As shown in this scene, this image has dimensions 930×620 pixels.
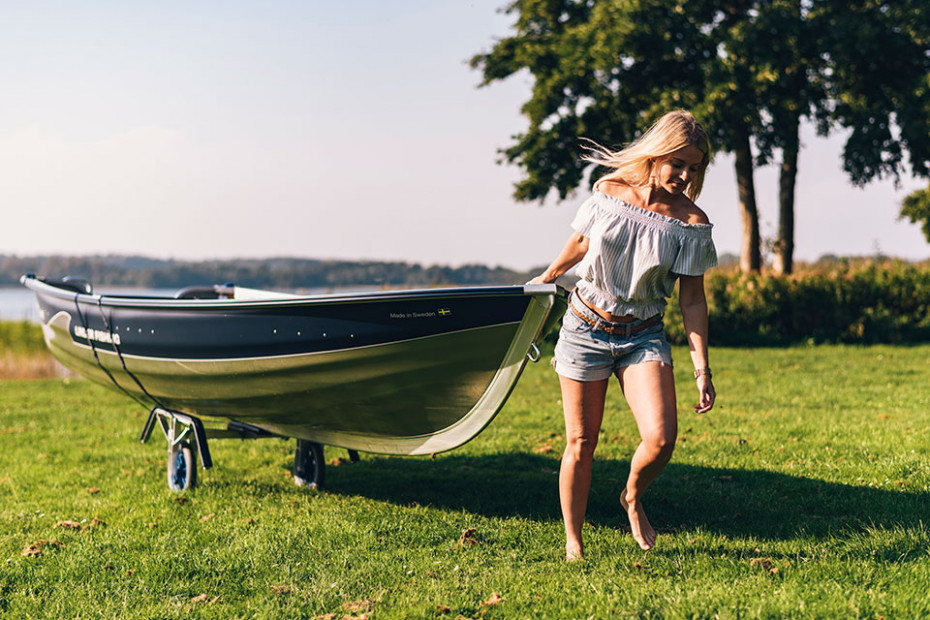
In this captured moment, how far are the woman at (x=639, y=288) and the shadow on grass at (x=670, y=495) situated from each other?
3.71 feet

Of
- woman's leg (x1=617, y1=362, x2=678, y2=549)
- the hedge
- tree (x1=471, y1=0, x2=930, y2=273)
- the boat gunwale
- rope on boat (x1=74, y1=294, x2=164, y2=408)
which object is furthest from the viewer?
tree (x1=471, y1=0, x2=930, y2=273)

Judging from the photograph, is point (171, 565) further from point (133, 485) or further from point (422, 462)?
point (422, 462)

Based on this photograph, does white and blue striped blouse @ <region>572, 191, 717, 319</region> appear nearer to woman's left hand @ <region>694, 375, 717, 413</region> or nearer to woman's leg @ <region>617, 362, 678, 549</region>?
woman's leg @ <region>617, 362, 678, 549</region>

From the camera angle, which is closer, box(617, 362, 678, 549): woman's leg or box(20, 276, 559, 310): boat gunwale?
box(617, 362, 678, 549): woman's leg

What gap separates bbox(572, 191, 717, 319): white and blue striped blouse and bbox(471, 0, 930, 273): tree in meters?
16.9

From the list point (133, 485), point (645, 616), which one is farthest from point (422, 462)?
point (645, 616)

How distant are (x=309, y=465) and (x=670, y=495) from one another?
2697mm

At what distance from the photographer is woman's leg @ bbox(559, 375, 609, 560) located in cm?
426

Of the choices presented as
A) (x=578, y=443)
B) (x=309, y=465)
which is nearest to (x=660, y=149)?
(x=578, y=443)

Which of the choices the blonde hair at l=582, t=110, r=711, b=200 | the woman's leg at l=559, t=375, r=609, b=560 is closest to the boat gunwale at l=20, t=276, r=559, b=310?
the woman's leg at l=559, t=375, r=609, b=560

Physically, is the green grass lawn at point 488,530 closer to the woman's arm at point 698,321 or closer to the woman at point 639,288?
the woman at point 639,288

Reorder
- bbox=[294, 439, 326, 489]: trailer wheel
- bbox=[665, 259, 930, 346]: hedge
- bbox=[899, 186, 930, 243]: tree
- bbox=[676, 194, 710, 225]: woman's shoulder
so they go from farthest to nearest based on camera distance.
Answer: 1. bbox=[899, 186, 930, 243]: tree
2. bbox=[665, 259, 930, 346]: hedge
3. bbox=[294, 439, 326, 489]: trailer wheel
4. bbox=[676, 194, 710, 225]: woman's shoulder

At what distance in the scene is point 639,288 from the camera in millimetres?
4078

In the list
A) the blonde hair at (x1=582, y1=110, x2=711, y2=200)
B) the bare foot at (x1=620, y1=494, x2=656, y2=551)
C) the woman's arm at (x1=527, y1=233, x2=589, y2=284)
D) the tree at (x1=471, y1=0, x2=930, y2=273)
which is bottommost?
the bare foot at (x1=620, y1=494, x2=656, y2=551)
